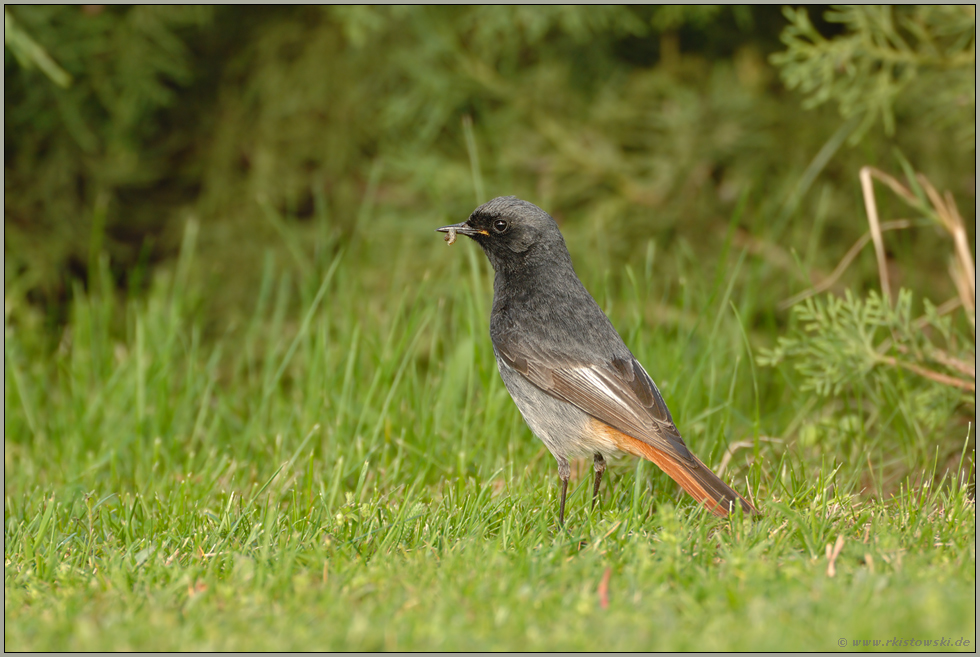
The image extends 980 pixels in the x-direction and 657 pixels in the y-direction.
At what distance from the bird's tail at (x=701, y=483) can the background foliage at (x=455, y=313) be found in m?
0.11

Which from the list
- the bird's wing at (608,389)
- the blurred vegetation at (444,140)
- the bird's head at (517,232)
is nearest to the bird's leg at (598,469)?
the bird's wing at (608,389)

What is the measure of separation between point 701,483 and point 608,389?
581 mm

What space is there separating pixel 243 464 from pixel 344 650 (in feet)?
8.43

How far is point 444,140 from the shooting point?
728 cm

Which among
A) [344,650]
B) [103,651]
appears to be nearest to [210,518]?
[103,651]

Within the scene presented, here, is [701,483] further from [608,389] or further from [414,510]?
[414,510]

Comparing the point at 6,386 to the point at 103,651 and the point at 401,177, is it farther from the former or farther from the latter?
the point at 103,651

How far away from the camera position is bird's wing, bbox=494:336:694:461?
370 centimetres

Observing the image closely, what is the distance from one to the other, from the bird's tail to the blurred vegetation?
89.1 inches

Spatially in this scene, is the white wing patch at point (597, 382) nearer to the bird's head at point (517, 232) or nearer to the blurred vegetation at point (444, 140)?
the bird's head at point (517, 232)

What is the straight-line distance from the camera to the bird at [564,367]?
12.1 feet

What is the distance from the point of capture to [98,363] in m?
5.99

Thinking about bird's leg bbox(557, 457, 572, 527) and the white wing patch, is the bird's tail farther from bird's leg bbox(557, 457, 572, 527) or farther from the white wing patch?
bird's leg bbox(557, 457, 572, 527)

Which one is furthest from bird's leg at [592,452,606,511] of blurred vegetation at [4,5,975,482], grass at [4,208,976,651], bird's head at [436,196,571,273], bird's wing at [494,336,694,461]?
blurred vegetation at [4,5,975,482]
